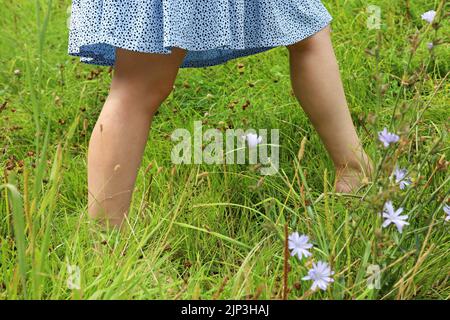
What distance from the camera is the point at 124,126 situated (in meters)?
1.80

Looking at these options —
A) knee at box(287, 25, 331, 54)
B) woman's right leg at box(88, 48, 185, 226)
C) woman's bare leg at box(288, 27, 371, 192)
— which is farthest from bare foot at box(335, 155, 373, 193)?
woman's right leg at box(88, 48, 185, 226)

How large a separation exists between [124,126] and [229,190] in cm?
43

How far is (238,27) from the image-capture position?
6.06ft

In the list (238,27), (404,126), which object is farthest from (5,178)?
(404,126)

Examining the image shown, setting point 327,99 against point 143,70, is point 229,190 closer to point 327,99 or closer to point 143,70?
point 327,99

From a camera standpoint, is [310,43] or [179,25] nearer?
[179,25]

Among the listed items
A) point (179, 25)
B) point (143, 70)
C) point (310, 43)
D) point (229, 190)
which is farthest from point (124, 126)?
point (310, 43)

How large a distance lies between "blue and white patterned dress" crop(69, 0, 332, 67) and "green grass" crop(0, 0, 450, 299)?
134mm

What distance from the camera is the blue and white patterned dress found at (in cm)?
170

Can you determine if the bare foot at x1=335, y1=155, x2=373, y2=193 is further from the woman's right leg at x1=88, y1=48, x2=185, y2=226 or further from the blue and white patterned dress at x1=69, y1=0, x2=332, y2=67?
the woman's right leg at x1=88, y1=48, x2=185, y2=226

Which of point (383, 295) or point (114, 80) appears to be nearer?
point (383, 295)
